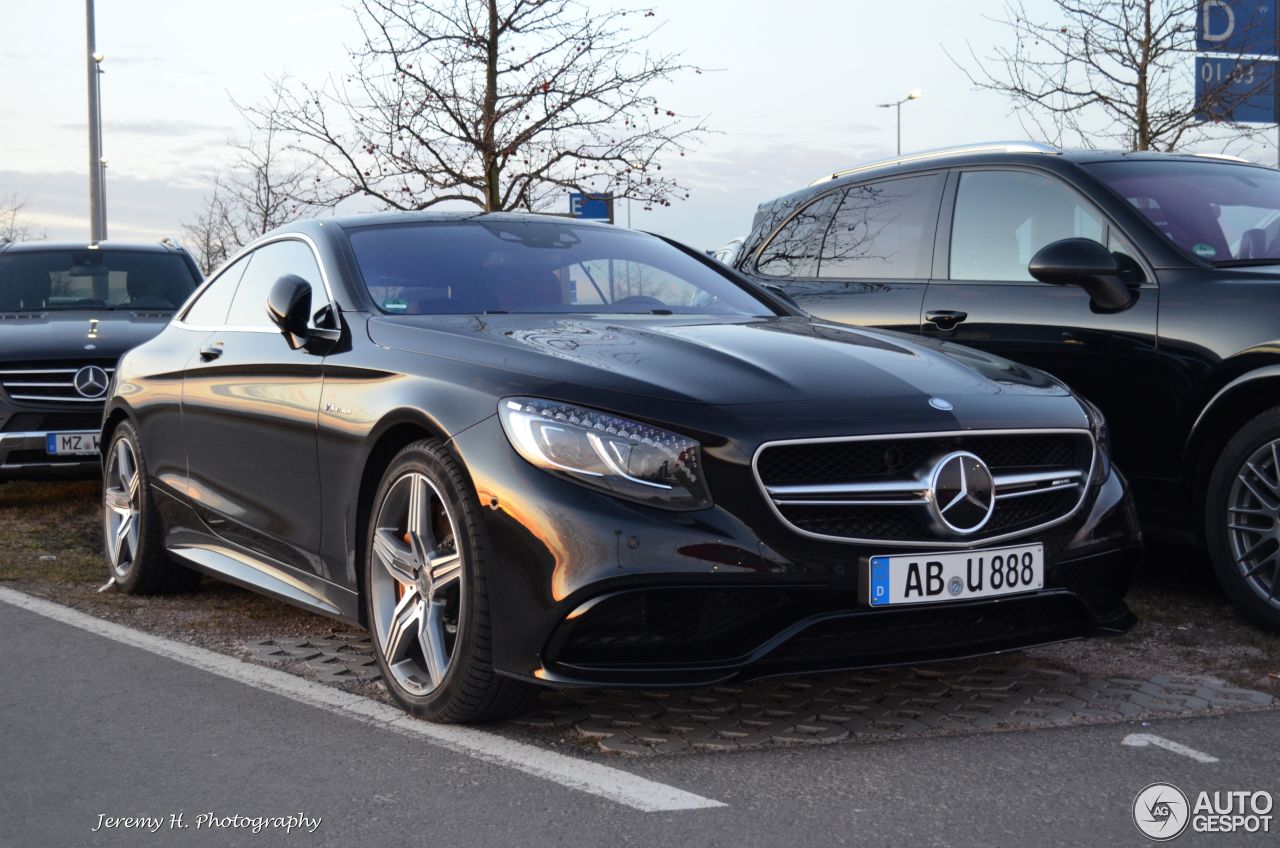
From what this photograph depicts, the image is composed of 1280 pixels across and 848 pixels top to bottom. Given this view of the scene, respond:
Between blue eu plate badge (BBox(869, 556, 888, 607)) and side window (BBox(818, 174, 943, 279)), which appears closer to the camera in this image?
blue eu plate badge (BBox(869, 556, 888, 607))

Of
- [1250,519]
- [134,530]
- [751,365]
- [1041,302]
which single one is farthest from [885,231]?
[134,530]

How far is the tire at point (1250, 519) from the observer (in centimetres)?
522

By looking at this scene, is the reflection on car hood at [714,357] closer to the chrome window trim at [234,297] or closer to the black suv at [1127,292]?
the chrome window trim at [234,297]

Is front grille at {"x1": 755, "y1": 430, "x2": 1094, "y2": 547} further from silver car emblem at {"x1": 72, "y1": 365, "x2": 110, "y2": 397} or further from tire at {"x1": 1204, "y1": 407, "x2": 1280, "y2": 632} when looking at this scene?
silver car emblem at {"x1": 72, "y1": 365, "x2": 110, "y2": 397}

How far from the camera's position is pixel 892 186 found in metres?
7.29

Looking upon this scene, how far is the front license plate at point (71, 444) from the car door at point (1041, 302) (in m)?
5.13

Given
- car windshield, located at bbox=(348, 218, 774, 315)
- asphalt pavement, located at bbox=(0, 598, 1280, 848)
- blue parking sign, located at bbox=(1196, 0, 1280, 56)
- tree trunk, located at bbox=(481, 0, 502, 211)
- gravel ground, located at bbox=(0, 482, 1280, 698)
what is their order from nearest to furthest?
asphalt pavement, located at bbox=(0, 598, 1280, 848) → gravel ground, located at bbox=(0, 482, 1280, 698) → car windshield, located at bbox=(348, 218, 774, 315) → tree trunk, located at bbox=(481, 0, 502, 211) → blue parking sign, located at bbox=(1196, 0, 1280, 56)

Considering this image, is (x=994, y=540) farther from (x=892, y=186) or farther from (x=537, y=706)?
(x=892, y=186)

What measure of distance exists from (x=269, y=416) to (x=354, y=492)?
0.75 m

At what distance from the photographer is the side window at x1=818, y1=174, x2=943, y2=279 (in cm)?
696

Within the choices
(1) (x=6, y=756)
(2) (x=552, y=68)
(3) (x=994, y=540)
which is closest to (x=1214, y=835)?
Answer: (3) (x=994, y=540)

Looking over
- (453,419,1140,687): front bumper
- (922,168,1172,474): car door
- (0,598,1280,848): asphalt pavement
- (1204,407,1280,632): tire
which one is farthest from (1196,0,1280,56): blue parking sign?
(453,419,1140,687): front bumper

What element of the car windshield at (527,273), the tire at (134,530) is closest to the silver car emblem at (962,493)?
the car windshield at (527,273)

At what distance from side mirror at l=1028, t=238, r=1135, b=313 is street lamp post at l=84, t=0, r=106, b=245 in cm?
2131
